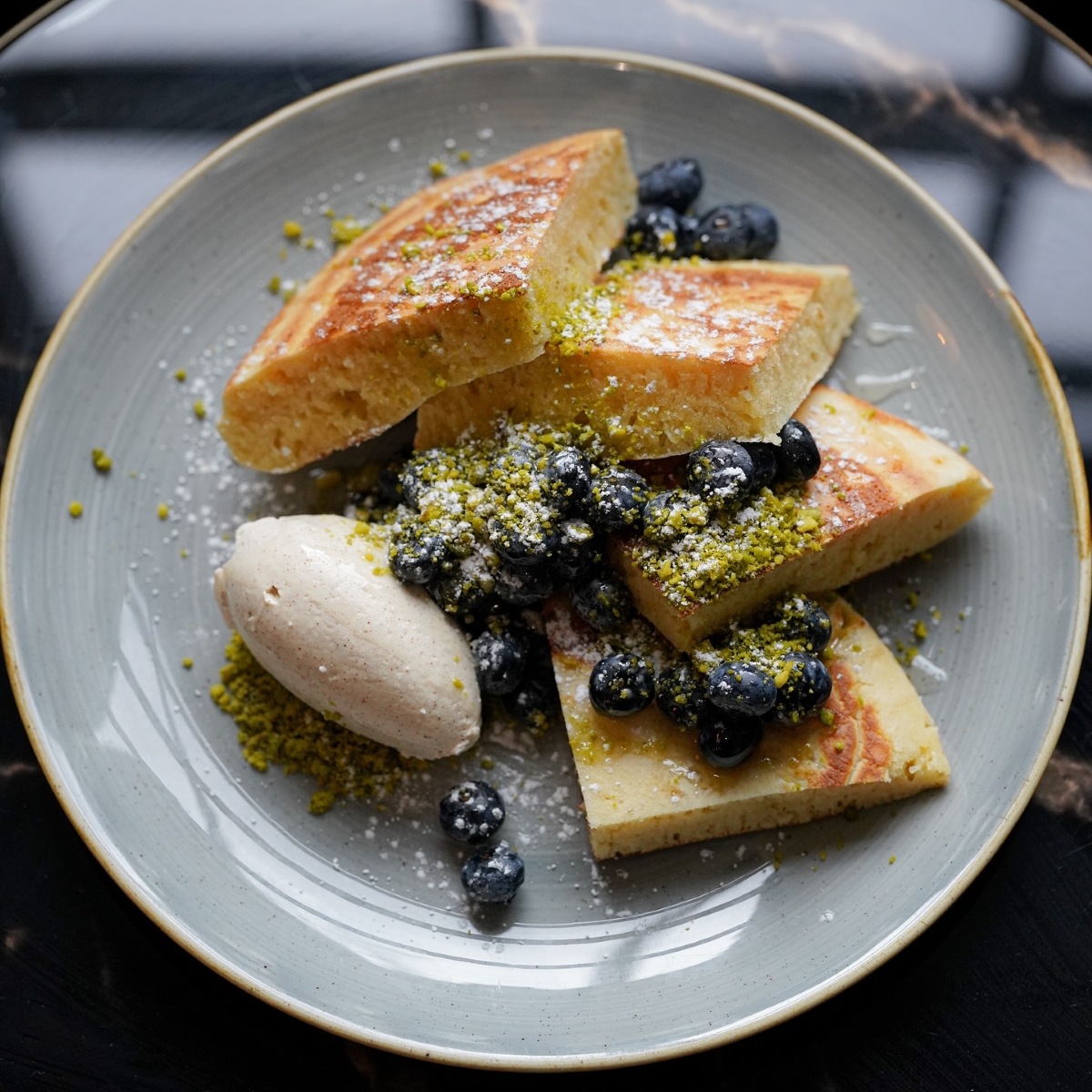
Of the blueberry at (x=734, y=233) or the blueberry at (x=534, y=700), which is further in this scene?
the blueberry at (x=734, y=233)

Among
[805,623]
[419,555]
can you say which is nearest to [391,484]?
[419,555]

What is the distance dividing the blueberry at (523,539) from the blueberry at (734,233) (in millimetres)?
699

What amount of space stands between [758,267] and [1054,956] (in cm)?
134

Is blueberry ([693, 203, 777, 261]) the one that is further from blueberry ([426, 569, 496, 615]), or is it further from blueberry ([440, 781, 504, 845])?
blueberry ([440, 781, 504, 845])

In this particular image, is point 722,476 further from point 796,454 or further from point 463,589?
point 463,589

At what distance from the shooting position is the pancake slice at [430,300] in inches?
73.3

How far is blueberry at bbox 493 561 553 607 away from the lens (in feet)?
6.12

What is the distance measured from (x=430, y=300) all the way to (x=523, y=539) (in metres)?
0.43

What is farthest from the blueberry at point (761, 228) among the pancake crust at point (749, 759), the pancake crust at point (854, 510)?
the pancake crust at point (749, 759)

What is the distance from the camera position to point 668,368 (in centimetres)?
185

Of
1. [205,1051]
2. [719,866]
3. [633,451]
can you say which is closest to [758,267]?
[633,451]

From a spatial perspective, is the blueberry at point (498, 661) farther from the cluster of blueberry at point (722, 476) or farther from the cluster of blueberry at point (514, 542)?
the cluster of blueberry at point (722, 476)

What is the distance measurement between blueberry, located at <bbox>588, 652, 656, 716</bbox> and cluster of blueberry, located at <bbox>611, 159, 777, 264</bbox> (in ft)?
2.63

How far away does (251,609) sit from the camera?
6.28ft
